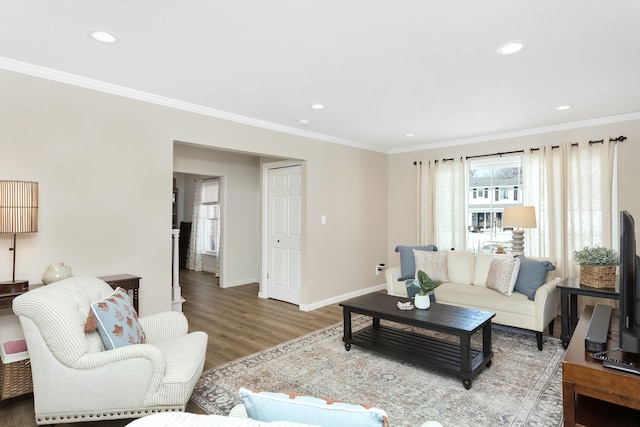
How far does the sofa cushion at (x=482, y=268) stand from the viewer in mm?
4223

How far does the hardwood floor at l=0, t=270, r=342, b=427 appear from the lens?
2.43 m

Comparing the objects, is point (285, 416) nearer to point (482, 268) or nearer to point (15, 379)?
point (15, 379)

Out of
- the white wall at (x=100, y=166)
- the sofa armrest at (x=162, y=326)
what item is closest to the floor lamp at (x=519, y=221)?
the white wall at (x=100, y=166)

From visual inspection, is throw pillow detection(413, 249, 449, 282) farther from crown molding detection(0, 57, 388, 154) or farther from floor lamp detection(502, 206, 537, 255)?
crown molding detection(0, 57, 388, 154)

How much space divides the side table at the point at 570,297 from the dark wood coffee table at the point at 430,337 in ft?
3.17

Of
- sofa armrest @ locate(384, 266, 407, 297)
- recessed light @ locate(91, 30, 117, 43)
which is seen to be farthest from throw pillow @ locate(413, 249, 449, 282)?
recessed light @ locate(91, 30, 117, 43)

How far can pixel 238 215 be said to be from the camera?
6625 mm

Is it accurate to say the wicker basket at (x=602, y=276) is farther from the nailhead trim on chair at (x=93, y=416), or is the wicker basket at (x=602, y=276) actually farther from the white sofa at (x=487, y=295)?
the nailhead trim on chair at (x=93, y=416)

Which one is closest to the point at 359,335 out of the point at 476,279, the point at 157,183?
the point at 476,279

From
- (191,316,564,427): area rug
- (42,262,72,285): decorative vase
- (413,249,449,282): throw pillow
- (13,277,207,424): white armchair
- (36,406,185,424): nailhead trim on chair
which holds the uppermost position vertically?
(42,262,72,285): decorative vase

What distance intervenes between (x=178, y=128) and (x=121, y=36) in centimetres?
138

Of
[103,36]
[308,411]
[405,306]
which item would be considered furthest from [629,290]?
[103,36]

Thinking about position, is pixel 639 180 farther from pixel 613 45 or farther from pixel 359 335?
pixel 359 335

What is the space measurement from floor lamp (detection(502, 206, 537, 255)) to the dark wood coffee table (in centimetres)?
167
